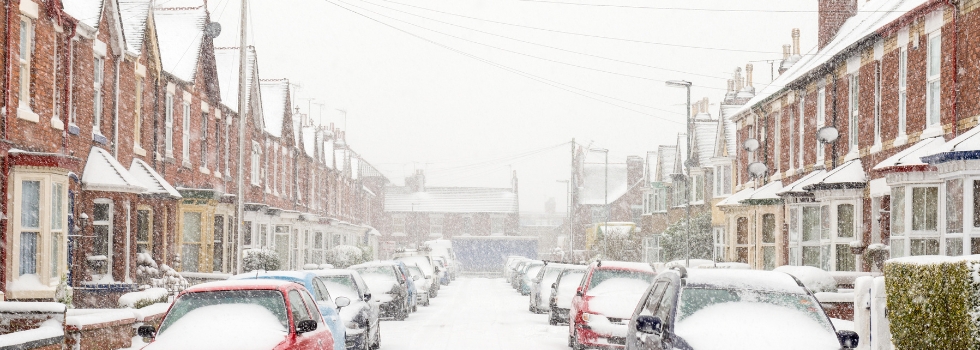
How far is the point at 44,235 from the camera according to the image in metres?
18.5

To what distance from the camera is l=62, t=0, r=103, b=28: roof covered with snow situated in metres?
20.8

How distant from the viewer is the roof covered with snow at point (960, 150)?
16.3 metres

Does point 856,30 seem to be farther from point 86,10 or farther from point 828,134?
point 86,10

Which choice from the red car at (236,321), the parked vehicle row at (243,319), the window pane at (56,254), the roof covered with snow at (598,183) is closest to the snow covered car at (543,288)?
the window pane at (56,254)

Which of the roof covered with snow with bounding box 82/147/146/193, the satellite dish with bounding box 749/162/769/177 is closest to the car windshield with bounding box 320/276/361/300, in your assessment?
the roof covered with snow with bounding box 82/147/146/193

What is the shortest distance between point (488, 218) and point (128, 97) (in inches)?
3161

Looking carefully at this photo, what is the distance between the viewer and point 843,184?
956 inches

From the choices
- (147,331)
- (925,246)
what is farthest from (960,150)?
(147,331)

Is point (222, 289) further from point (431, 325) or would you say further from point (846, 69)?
point (846, 69)

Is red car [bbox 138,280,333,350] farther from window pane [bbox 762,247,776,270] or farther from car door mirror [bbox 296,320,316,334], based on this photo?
window pane [bbox 762,247,776,270]

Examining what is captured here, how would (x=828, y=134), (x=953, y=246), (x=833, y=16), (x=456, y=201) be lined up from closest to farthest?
1. (x=953, y=246)
2. (x=828, y=134)
3. (x=833, y=16)
4. (x=456, y=201)

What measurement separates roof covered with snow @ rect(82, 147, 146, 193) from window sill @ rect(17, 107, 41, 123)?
2.80m

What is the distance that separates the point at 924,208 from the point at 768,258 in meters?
14.6

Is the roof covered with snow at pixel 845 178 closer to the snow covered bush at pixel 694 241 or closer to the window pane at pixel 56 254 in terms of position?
the window pane at pixel 56 254
